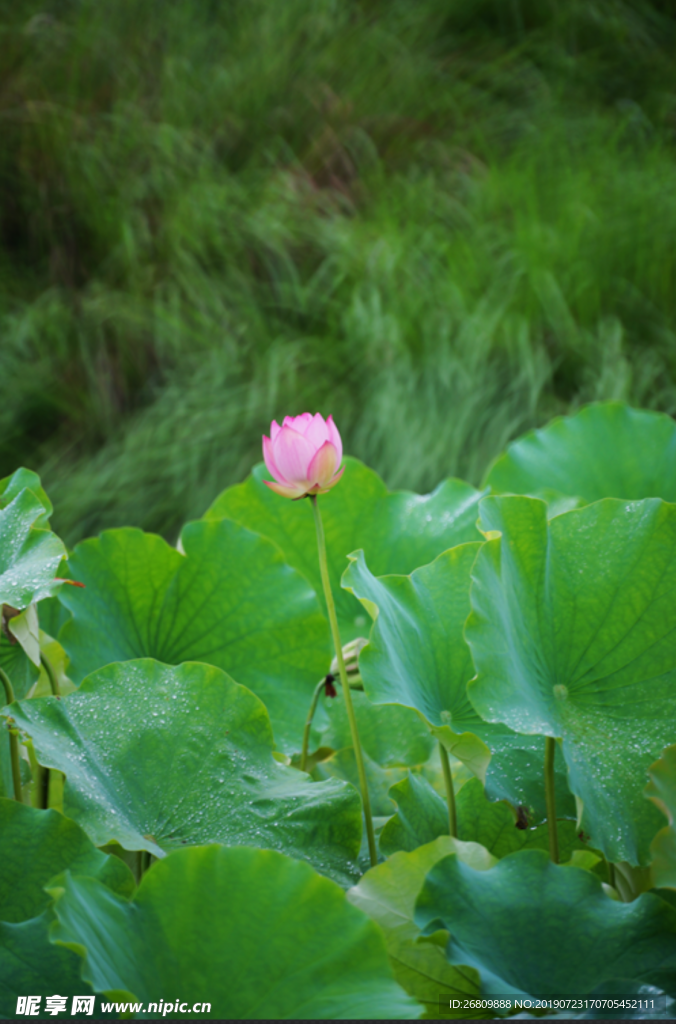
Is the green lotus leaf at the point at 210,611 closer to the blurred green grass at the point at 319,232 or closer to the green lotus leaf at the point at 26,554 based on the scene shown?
the green lotus leaf at the point at 26,554

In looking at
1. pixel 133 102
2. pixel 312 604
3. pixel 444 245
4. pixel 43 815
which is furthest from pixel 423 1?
pixel 43 815

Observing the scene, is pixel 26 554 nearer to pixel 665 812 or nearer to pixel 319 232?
pixel 665 812

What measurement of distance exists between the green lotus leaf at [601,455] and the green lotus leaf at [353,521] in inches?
4.5

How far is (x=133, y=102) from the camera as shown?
312cm

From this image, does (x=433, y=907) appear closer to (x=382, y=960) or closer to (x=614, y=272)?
(x=382, y=960)

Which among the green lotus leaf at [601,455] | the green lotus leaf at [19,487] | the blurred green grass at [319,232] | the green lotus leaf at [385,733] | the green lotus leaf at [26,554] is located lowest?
the blurred green grass at [319,232]

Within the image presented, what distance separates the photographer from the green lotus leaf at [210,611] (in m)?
0.58

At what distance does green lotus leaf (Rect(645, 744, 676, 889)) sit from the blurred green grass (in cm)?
162

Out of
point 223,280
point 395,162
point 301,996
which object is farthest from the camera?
point 395,162

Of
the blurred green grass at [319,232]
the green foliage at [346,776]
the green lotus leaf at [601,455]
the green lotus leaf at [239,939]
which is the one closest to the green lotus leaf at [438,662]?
the green foliage at [346,776]

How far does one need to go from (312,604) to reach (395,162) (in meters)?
2.80

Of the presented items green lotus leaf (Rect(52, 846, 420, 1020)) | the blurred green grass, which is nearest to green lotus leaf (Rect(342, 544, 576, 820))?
green lotus leaf (Rect(52, 846, 420, 1020))

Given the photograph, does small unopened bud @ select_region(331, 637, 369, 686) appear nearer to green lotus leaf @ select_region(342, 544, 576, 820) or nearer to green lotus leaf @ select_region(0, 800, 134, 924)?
green lotus leaf @ select_region(342, 544, 576, 820)

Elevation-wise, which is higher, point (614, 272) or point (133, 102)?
point (133, 102)
